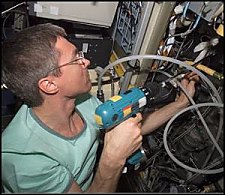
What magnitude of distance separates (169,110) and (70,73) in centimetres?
55

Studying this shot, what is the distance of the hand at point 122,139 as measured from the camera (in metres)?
1.13

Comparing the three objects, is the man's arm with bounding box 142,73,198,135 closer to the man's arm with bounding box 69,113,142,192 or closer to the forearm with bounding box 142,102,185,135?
the forearm with bounding box 142,102,185,135

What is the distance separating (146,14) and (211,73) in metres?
0.36

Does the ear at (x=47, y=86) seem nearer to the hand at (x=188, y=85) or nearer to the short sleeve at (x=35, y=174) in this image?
the short sleeve at (x=35, y=174)

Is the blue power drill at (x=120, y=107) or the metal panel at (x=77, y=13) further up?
the metal panel at (x=77, y=13)

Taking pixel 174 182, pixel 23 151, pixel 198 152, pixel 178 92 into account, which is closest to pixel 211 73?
pixel 178 92

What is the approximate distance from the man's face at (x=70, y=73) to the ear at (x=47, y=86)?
2 centimetres

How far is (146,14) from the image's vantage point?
1.03 meters

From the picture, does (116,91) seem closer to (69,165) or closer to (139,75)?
(139,75)

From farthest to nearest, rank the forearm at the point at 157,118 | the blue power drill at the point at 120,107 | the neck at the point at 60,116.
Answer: the forearm at the point at 157,118, the neck at the point at 60,116, the blue power drill at the point at 120,107

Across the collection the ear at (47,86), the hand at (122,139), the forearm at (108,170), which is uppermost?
the ear at (47,86)

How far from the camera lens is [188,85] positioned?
51.8 inches

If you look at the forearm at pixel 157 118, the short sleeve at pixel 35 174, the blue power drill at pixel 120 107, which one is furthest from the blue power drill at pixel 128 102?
the short sleeve at pixel 35 174

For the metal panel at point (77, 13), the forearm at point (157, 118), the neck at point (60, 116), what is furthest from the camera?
the forearm at point (157, 118)
